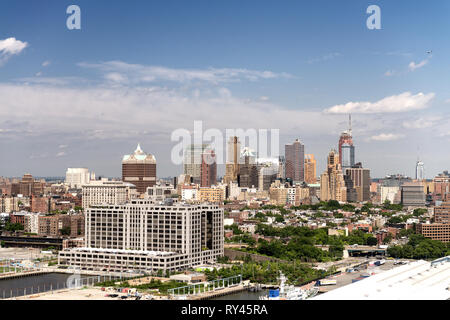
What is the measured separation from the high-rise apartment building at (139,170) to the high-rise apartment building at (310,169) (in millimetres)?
18921

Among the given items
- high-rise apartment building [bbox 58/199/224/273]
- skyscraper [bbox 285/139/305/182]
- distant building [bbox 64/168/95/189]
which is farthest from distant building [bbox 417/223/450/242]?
distant building [bbox 64/168/95/189]

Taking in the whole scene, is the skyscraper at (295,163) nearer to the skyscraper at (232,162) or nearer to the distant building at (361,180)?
the distant building at (361,180)

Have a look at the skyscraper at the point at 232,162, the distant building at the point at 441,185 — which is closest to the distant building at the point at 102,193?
the skyscraper at the point at 232,162

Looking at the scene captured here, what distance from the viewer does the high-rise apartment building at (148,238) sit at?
17.0m

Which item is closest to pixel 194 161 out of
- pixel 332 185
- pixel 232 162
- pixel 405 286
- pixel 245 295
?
pixel 232 162

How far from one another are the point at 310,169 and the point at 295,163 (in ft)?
5.70

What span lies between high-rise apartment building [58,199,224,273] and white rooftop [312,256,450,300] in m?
6.48

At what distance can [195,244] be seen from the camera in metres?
18.0

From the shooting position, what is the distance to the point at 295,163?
60312mm

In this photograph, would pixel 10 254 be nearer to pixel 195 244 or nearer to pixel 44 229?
pixel 44 229

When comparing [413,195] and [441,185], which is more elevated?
[441,185]

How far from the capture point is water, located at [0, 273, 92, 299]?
1450 centimetres

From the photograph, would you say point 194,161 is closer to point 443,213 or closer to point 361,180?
point 361,180
